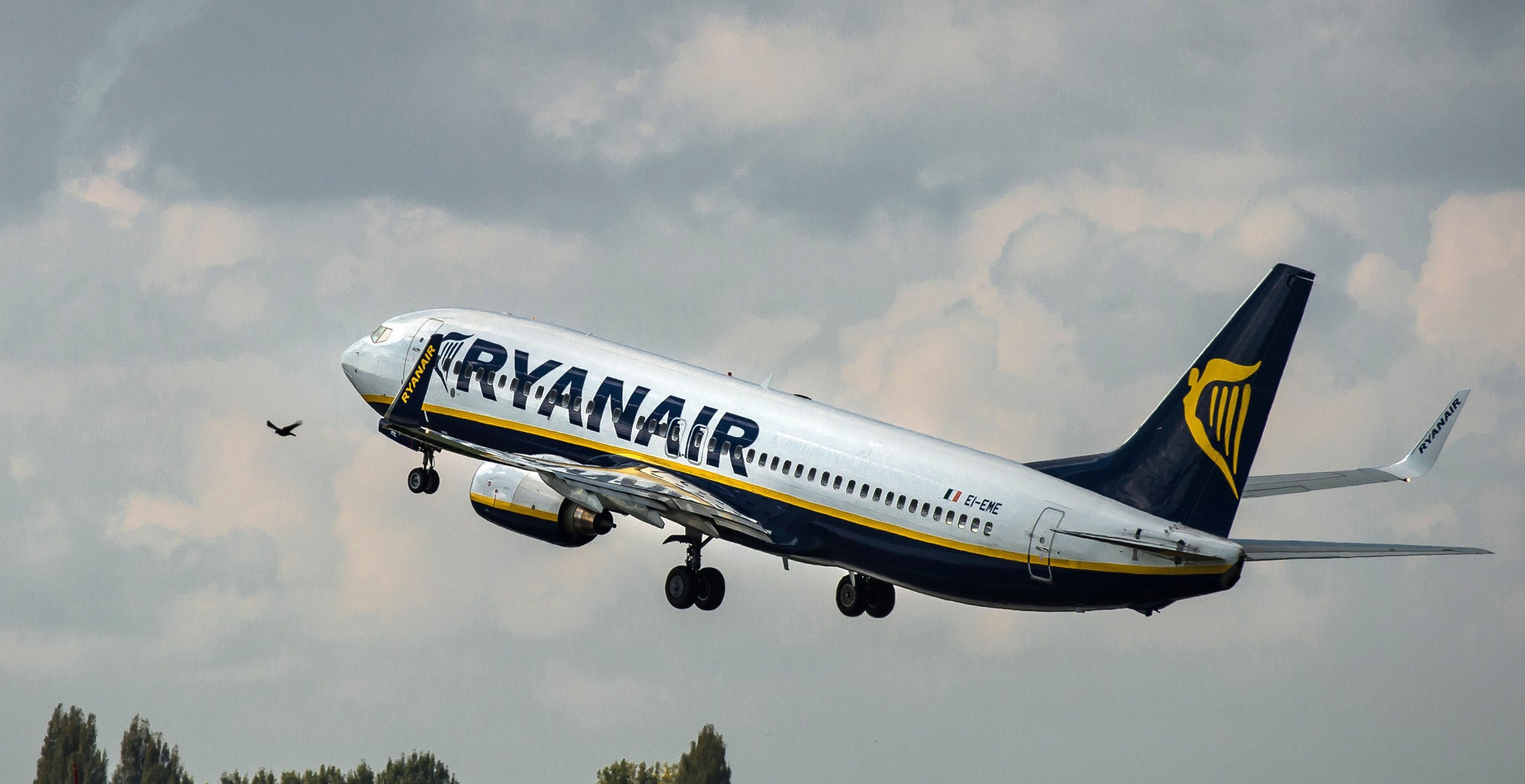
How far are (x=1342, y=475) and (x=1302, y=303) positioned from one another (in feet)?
48.0

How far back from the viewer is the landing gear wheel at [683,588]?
62.8 m

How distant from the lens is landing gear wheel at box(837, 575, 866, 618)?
63.8 m

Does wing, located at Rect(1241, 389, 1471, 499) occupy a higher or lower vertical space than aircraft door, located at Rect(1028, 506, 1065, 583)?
higher

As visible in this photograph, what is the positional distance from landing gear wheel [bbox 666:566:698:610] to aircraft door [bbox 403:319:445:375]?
1368 centimetres

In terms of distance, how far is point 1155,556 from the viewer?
52.0 m

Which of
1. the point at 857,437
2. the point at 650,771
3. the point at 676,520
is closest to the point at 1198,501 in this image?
the point at 857,437

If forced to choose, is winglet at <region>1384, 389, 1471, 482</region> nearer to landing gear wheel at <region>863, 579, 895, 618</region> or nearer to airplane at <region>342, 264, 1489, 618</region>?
airplane at <region>342, 264, 1489, 618</region>

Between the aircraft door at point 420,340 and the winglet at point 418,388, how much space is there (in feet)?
1.19

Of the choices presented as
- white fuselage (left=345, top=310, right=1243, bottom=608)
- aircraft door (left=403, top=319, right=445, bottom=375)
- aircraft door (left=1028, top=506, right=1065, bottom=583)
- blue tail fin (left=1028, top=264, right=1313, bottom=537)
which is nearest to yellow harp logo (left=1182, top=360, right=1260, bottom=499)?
blue tail fin (left=1028, top=264, right=1313, bottom=537)

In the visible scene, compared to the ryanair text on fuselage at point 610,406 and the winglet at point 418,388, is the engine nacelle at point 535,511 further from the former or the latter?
the winglet at point 418,388

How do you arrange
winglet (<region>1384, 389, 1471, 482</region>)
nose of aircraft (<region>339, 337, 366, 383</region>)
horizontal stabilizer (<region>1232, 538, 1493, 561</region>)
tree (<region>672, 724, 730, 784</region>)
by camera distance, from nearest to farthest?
horizontal stabilizer (<region>1232, 538, 1493, 561</region>) < winglet (<region>1384, 389, 1471, 482</region>) < nose of aircraft (<region>339, 337, 366, 383</region>) < tree (<region>672, 724, 730, 784</region>)

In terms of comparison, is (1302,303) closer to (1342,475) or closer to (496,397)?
(1342,475)

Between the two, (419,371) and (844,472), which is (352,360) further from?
(844,472)

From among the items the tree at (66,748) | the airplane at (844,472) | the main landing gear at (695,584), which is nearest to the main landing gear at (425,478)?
the airplane at (844,472)
